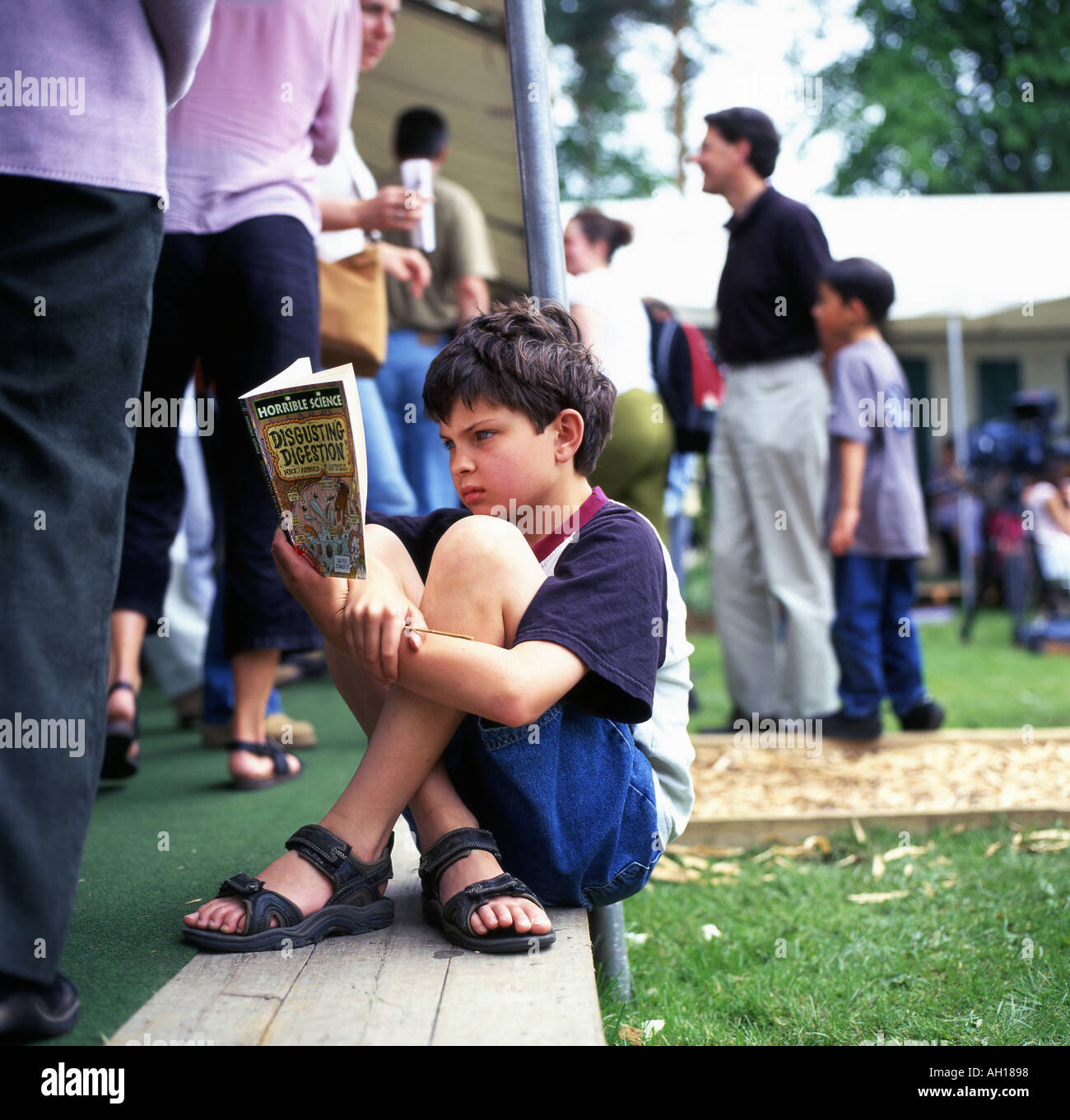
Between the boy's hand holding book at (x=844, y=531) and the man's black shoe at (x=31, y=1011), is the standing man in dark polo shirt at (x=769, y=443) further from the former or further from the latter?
the man's black shoe at (x=31, y=1011)

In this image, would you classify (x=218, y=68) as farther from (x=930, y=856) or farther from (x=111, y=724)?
(x=930, y=856)

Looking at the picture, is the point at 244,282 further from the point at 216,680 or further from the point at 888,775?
the point at 888,775

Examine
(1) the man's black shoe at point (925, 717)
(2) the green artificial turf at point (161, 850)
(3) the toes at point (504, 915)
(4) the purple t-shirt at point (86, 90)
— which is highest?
(4) the purple t-shirt at point (86, 90)

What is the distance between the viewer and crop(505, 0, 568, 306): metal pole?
222 cm

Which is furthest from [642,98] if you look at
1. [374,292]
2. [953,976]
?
[953,976]

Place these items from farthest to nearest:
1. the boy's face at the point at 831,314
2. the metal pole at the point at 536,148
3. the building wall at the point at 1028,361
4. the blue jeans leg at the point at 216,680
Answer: the building wall at the point at 1028,361 → the boy's face at the point at 831,314 → the blue jeans leg at the point at 216,680 → the metal pole at the point at 536,148

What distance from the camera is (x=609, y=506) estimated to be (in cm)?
186

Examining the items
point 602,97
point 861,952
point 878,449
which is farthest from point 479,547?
point 602,97

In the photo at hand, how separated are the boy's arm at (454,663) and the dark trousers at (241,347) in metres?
1.20

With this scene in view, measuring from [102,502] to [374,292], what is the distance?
1885 millimetres

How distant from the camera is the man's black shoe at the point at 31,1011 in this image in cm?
129

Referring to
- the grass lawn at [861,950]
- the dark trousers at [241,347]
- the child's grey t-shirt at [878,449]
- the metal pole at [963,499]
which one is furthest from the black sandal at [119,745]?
the metal pole at [963,499]

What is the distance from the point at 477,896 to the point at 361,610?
42 centimetres

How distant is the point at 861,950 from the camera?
2359 millimetres
